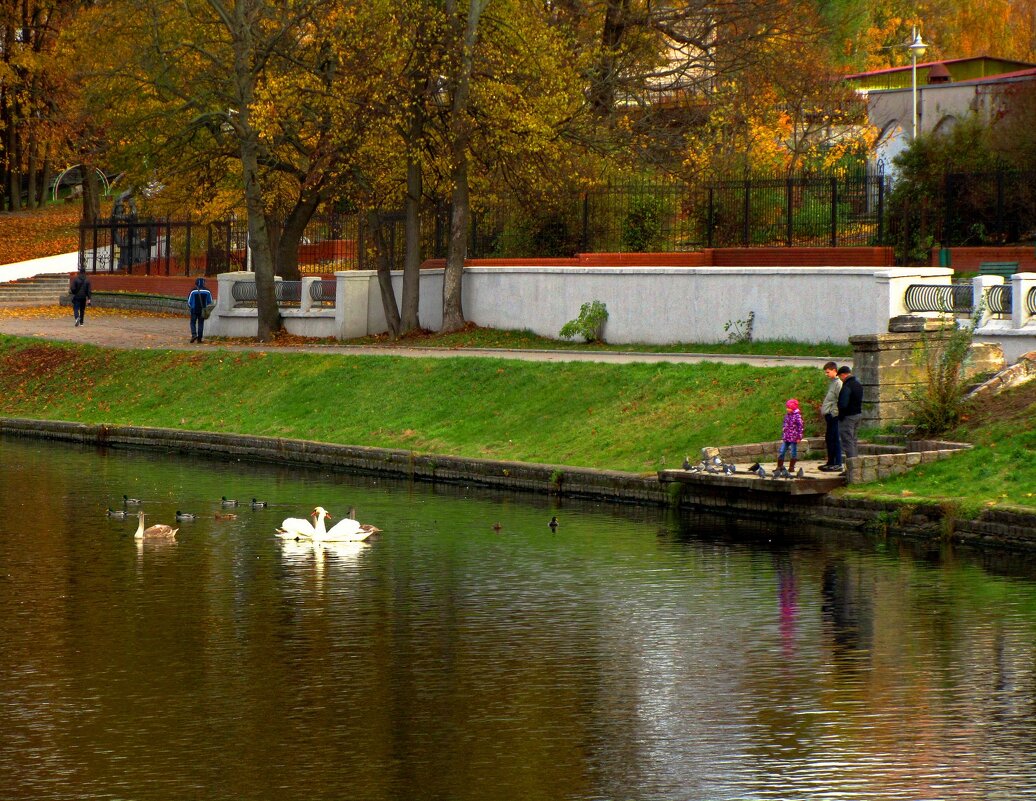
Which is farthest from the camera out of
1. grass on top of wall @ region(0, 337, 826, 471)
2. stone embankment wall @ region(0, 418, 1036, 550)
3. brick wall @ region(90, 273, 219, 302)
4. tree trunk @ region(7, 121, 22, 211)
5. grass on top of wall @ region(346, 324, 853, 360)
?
tree trunk @ region(7, 121, 22, 211)

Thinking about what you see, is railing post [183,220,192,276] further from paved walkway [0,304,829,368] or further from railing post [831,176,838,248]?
railing post [831,176,838,248]

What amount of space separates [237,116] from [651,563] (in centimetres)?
2657

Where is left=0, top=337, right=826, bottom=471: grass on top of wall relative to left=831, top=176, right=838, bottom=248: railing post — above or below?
below

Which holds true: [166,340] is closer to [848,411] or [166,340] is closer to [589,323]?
[589,323]

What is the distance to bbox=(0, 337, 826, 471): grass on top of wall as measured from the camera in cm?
2836

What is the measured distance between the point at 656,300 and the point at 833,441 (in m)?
13.0

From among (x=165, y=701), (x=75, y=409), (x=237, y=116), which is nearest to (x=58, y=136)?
(x=237, y=116)

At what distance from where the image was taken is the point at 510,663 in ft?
49.4

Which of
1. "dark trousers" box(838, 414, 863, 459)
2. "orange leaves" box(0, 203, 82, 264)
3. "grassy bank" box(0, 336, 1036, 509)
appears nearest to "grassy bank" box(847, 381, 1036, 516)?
"grassy bank" box(0, 336, 1036, 509)

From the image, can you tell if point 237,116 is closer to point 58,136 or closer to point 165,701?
point 58,136

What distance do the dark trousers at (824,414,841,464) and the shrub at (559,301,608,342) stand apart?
1410cm

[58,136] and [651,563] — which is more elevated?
[58,136]

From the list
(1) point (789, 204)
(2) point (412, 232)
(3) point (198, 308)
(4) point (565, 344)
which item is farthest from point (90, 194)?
(1) point (789, 204)

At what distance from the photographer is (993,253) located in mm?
36344
